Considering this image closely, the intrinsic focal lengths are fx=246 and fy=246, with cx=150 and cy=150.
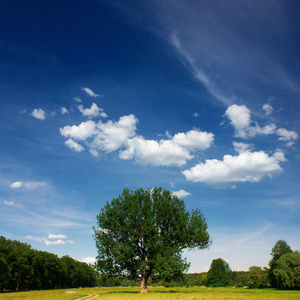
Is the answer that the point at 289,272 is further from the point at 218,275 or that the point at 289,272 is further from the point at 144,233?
the point at 218,275

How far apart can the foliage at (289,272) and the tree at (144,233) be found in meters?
38.4

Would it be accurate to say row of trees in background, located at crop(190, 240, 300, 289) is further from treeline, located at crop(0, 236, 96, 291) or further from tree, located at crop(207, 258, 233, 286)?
treeline, located at crop(0, 236, 96, 291)

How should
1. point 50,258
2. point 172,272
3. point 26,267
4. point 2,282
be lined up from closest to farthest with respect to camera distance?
point 172,272 < point 2,282 < point 26,267 < point 50,258

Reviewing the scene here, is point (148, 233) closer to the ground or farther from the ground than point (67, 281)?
farther from the ground

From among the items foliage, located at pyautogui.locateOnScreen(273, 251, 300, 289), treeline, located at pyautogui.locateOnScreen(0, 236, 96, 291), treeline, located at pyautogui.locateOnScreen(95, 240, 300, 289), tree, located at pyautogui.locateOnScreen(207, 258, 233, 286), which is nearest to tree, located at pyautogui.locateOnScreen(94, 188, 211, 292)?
treeline, located at pyautogui.locateOnScreen(95, 240, 300, 289)

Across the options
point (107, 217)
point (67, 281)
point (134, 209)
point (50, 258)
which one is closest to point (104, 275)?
point (107, 217)

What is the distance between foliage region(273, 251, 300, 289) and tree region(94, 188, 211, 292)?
1513 inches

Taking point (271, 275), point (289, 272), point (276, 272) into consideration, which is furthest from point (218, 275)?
point (289, 272)

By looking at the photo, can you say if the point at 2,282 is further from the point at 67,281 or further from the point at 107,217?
the point at 67,281

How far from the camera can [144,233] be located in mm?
46500

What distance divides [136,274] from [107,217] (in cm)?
1261

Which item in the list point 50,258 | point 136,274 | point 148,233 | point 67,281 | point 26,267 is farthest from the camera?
point 67,281

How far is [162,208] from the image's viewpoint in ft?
159

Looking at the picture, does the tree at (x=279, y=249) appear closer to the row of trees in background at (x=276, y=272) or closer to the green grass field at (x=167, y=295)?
the row of trees in background at (x=276, y=272)
